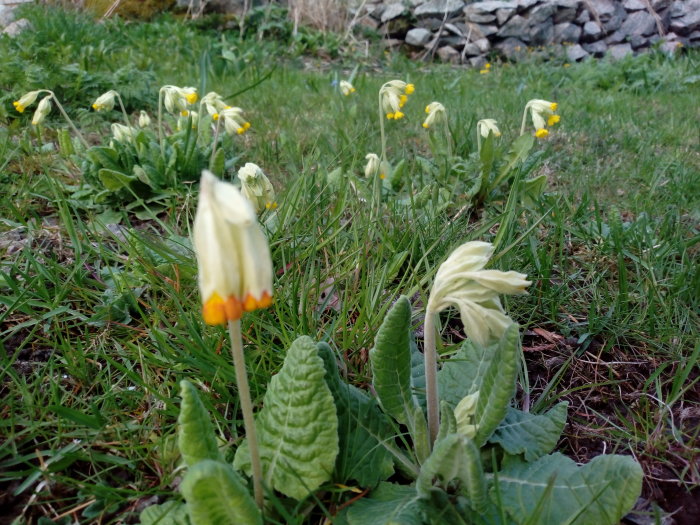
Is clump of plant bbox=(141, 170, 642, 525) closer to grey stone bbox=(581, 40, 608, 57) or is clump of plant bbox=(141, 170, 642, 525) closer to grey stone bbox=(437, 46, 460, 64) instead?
grey stone bbox=(437, 46, 460, 64)

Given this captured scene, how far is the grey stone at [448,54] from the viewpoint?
1080 centimetres

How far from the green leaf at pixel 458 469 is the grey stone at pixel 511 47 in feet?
35.4

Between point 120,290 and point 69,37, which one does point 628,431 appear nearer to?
point 120,290

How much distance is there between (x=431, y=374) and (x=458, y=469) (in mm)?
210

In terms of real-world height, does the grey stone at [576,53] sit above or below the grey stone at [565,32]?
below

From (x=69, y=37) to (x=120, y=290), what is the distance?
428cm

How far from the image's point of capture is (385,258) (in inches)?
82.7

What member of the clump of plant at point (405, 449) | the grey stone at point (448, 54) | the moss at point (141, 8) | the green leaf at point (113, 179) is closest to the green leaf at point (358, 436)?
the clump of plant at point (405, 449)

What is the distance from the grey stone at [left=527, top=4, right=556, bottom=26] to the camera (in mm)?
11094

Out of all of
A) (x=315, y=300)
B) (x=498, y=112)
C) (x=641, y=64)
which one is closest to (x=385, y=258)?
(x=315, y=300)

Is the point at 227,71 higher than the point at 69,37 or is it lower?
lower

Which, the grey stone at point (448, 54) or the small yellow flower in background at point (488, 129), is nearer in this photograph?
the small yellow flower in background at point (488, 129)

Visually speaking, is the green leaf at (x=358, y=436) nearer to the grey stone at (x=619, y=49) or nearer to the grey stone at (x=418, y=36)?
the grey stone at (x=418, y=36)

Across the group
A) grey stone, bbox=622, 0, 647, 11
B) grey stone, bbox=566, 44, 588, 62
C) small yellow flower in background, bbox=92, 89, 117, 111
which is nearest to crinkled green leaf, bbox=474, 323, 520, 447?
small yellow flower in background, bbox=92, 89, 117, 111
